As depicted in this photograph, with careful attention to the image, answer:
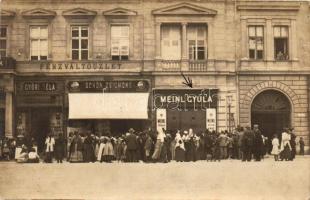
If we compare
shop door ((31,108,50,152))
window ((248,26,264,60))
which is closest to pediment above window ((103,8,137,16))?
shop door ((31,108,50,152))

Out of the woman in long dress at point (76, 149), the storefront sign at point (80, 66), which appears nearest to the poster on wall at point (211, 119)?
the storefront sign at point (80, 66)

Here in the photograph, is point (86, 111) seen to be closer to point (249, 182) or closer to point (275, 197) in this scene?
point (249, 182)

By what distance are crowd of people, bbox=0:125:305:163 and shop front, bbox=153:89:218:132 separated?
38cm

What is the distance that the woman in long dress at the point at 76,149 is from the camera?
2222cm

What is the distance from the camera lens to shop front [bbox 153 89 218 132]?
2230cm

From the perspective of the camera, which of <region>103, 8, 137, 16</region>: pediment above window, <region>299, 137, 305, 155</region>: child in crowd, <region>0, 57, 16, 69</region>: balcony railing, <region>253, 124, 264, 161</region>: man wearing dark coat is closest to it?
<region>299, 137, 305, 155</region>: child in crowd

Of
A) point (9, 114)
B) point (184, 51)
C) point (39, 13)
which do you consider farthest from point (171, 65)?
point (9, 114)

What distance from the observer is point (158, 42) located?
939 inches

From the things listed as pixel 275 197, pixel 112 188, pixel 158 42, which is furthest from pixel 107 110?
pixel 275 197

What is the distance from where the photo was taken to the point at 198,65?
23516 millimetres

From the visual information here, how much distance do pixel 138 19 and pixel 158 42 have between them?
1321 mm

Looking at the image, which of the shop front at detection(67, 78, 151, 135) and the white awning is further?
the shop front at detection(67, 78, 151, 135)

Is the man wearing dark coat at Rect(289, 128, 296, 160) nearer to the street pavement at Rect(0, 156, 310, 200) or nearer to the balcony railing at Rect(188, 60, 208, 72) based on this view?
the street pavement at Rect(0, 156, 310, 200)

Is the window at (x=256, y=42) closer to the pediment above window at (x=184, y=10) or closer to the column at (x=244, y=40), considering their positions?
the column at (x=244, y=40)
